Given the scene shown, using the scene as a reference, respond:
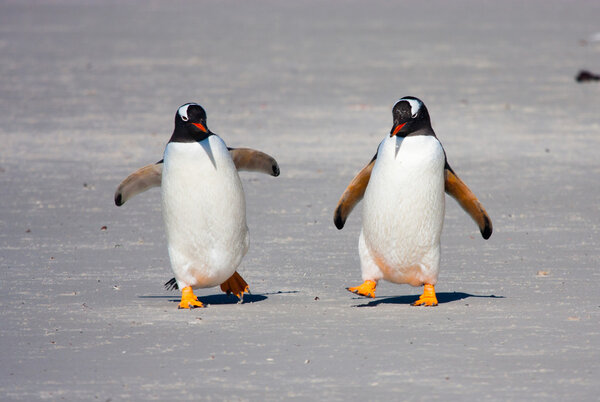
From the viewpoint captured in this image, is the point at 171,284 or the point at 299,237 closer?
the point at 171,284

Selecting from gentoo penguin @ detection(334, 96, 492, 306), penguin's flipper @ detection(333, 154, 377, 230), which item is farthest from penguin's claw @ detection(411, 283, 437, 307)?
penguin's flipper @ detection(333, 154, 377, 230)

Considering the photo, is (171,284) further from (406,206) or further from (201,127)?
(406,206)

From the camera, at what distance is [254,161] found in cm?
619

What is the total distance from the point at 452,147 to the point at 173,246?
6.34 m

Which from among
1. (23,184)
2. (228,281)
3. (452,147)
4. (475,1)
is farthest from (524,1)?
(228,281)

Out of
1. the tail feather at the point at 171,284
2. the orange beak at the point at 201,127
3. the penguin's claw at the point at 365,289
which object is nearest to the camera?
the orange beak at the point at 201,127

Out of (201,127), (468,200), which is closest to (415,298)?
(468,200)

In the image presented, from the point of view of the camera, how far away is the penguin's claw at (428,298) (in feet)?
19.3

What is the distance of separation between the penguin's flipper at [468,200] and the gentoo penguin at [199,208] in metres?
1.01

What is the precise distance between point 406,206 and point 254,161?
81 cm

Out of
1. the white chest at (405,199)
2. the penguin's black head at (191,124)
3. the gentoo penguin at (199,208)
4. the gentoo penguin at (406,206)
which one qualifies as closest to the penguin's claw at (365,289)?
the gentoo penguin at (406,206)

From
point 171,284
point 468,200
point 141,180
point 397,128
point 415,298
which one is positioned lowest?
point 415,298

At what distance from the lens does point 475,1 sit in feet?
145

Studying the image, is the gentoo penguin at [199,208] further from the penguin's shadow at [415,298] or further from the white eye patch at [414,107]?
the white eye patch at [414,107]
